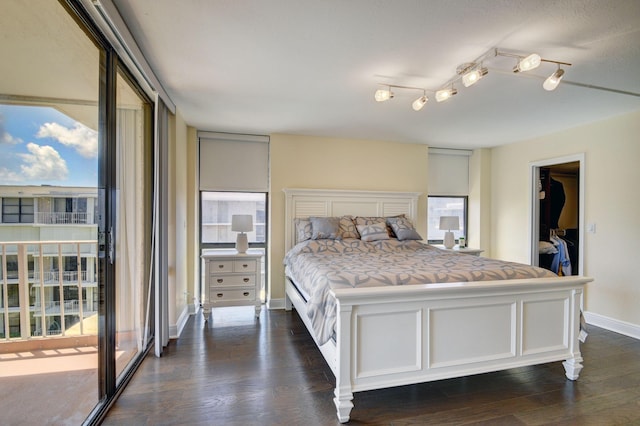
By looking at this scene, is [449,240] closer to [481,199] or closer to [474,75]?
[481,199]

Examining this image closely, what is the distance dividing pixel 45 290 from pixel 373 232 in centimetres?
293

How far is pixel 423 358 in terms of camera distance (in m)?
1.88

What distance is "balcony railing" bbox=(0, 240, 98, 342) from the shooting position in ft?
3.67

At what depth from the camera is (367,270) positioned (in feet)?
7.16

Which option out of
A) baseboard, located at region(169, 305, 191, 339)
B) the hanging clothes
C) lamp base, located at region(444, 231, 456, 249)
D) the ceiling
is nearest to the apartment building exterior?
the ceiling

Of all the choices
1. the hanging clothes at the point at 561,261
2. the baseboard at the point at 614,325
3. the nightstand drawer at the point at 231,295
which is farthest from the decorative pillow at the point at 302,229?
the hanging clothes at the point at 561,261

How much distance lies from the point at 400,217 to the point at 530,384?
2.24 meters

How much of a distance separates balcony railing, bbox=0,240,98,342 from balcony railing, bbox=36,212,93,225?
0.34 ft

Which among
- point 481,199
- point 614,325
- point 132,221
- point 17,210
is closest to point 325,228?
point 132,221

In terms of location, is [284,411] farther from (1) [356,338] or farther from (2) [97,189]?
(2) [97,189]

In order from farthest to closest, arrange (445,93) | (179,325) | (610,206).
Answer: (610,206), (179,325), (445,93)

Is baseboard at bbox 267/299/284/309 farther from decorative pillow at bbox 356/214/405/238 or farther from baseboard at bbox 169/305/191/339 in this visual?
decorative pillow at bbox 356/214/405/238

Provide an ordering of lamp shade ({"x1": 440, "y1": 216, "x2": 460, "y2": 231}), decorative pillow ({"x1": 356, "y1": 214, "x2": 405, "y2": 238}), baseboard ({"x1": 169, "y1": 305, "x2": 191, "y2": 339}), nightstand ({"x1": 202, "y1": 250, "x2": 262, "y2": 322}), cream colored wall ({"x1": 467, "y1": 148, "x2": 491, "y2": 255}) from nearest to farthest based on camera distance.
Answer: baseboard ({"x1": 169, "y1": 305, "x2": 191, "y2": 339}), nightstand ({"x1": 202, "y1": 250, "x2": 262, "y2": 322}), decorative pillow ({"x1": 356, "y1": 214, "x2": 405, "y2": 238}), lamp shade ({"x1": 440, "y1": 216, "x2": 460, "y2": 231}), cream colored wall ({"x1": 467, "y1": 148, "x2": 491, "y2": 255})

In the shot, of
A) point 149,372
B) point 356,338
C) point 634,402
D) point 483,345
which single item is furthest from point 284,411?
point 634,402
